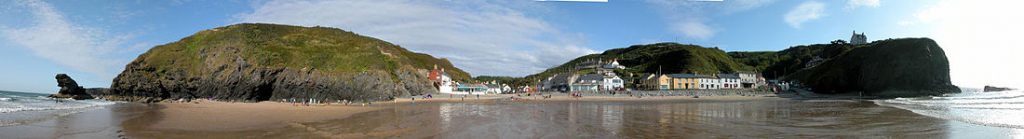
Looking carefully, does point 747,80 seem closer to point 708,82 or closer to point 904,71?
point 708,82

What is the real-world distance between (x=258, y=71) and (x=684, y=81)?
4073cm

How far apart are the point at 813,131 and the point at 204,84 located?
34810mm

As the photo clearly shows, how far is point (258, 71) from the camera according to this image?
3228cm

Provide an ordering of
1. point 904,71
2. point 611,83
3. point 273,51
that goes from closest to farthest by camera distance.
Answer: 1. point 273,51
2. point 904,71
3. point 611,83

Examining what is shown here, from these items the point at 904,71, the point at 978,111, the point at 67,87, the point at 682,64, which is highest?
the point at 682,64

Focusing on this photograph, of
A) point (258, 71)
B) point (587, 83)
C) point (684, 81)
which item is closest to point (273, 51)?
point (258, 71)

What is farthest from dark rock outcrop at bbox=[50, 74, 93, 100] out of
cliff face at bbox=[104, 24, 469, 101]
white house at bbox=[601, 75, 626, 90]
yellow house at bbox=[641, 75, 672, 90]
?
yellow house at bbox=[641, 75, 672, 90]

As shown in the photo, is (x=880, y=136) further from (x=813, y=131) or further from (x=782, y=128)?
(x=782, y=128)

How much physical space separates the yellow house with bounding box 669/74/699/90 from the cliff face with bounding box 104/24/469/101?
27.0m

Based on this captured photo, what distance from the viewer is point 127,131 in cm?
984

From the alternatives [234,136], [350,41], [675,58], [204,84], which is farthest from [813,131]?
[675,58]

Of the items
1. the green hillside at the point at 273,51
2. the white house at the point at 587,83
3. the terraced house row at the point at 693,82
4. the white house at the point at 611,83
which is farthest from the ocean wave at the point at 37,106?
the terraced house row at the point at 693,82

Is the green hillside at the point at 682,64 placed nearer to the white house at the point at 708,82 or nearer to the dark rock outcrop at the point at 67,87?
the white house at the point at 708,82

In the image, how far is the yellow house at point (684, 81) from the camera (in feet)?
180
